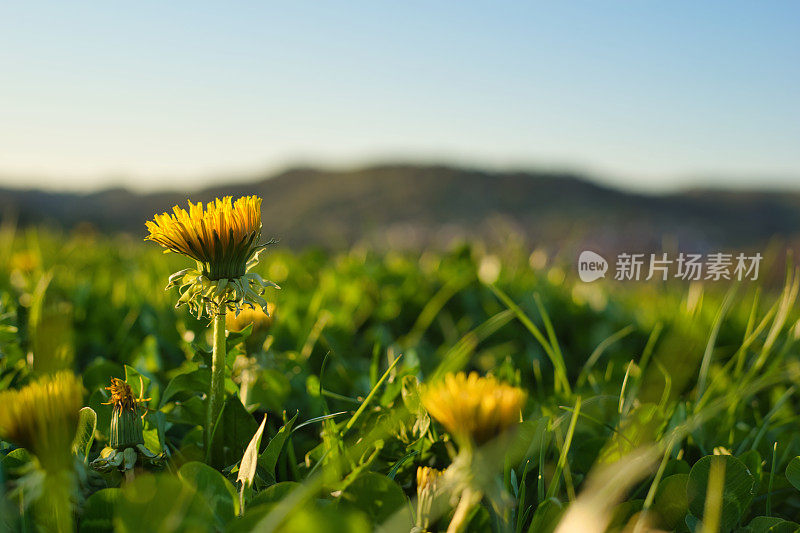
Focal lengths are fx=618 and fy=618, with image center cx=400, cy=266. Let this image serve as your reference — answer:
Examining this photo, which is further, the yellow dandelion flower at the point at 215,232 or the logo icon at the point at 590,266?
the logo icon at the point at 590,266

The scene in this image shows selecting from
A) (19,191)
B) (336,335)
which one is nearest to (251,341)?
(336,335)

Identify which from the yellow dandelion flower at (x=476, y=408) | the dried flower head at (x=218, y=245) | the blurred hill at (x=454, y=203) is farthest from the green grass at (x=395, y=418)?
the blurred hill at (x=454, y=203)

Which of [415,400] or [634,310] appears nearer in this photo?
[415,400]

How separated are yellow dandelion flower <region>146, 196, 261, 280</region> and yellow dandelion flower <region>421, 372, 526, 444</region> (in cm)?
29

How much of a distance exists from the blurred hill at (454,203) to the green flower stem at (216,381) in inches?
660

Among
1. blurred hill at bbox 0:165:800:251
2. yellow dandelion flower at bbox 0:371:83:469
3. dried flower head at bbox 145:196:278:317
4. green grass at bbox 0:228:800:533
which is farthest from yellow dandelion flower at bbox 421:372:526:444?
blurred hill at bbox 0:165:800:251

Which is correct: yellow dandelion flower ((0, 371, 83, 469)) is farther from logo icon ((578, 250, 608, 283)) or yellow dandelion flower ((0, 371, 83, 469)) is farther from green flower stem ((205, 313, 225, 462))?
logo icon ((578, 250, 608, 283))

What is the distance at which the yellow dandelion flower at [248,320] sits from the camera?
99 centimetres

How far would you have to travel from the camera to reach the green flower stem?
78 cm

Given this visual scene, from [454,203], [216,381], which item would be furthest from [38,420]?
[454,203]

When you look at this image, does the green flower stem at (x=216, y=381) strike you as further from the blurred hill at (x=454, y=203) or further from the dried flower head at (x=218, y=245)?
the blurred hill at (x=454, y=203)

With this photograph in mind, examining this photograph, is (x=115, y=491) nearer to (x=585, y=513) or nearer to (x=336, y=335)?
(x=585, y=513)

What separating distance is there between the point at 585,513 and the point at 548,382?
3.88 ft

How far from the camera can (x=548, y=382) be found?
5.55ft
